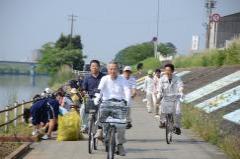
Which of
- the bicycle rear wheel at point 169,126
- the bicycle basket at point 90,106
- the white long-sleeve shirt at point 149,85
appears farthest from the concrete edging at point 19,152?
the white long-sleeve shirt at point 149,85

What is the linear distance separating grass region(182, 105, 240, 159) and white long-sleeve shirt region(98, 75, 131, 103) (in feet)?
7.51

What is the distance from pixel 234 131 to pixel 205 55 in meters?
26.7

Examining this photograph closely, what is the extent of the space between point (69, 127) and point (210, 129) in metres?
3.52

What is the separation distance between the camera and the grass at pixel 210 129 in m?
11.7

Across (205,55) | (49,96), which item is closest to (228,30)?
(205,55)

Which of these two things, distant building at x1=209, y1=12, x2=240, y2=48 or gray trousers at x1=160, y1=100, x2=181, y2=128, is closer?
gray trousers at x1=160, y1=100, x2=181, y2=128

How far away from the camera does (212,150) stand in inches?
510

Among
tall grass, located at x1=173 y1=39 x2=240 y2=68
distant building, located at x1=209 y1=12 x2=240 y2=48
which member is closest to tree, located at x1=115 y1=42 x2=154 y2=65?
distant building, located at x1=209 y1=12 x2=240 y2=48

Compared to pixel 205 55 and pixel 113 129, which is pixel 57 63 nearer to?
pixel 205 55

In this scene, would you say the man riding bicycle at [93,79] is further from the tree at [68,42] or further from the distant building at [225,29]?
the tree at [68,42]

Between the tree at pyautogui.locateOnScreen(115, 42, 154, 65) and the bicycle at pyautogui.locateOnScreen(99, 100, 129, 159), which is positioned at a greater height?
the tree at pyautogui.locateOnScreen(115, 42, 154, 65)

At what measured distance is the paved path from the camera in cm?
1180

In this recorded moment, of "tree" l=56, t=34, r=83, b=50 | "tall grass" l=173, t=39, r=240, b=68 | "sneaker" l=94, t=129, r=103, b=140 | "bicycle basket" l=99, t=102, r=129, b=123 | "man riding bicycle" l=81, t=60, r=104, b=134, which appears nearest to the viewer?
"bicycle basket" l=99, t=102, r=129, b=123

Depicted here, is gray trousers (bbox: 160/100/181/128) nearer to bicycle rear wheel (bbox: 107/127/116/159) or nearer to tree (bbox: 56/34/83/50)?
bicycle rear wheel (bbox: 107/127/116/159)
